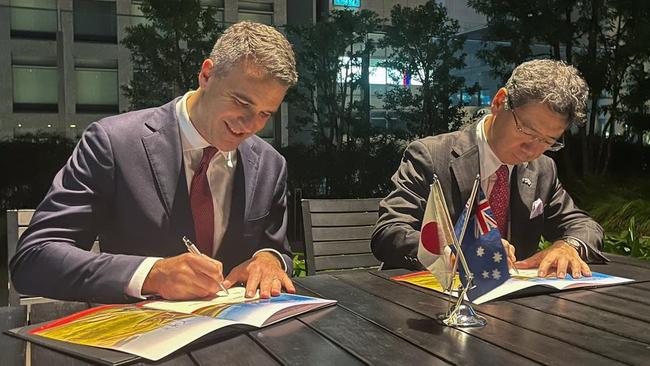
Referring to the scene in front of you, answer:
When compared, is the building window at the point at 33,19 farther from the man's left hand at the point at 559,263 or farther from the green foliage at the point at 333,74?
the man's left hand at the point at 559,263

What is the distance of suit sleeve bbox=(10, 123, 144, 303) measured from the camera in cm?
150

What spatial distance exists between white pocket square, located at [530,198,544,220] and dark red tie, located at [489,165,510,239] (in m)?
0.10

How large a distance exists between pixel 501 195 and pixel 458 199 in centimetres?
18

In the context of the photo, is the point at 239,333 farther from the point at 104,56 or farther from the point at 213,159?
the point at 104,56

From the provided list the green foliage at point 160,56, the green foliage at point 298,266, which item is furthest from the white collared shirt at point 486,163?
the green foliage at point 160,56

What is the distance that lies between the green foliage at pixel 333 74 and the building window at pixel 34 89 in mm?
1824

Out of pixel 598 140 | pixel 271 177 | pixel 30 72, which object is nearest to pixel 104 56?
pixel 30 72

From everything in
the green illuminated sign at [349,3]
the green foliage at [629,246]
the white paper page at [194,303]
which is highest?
the green illuminated sign at [349,3]

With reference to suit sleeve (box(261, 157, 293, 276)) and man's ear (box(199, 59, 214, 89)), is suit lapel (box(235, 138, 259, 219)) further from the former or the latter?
man's ear (box(199, 59, 214, 89))

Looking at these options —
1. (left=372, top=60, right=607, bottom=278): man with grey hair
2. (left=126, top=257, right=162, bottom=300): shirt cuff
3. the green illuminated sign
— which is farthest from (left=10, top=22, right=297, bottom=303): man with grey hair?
the green illuminated sign

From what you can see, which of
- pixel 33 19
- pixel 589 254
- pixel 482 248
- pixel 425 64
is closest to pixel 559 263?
pixel 589 254

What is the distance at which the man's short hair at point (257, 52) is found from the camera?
167 cm

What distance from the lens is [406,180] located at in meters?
2.35

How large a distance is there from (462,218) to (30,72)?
3.96 metres
